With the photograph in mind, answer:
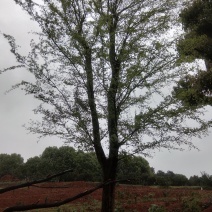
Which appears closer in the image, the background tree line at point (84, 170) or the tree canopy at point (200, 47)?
the tree canopy at point (200, 47)

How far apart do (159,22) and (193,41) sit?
1148mm

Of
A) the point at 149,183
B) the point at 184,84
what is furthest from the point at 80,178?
the point at 184,84

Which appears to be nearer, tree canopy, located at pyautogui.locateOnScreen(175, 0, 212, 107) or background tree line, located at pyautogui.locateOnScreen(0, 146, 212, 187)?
tree canopy, located at pyautogui.locateOnScreen(175, 0, 212, 107)

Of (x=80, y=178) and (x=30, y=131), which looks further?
(x=80, y=178)

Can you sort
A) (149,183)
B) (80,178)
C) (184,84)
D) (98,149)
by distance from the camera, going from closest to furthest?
(98,149), (184,84), (149,183), (80,178)

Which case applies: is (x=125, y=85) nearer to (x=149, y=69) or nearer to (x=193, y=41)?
(x=149, y=69)

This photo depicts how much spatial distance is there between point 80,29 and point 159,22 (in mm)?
2355

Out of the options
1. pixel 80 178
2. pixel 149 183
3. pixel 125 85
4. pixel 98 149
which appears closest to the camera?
pixel 125 85

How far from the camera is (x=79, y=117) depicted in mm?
8039

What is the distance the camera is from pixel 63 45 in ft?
27.7

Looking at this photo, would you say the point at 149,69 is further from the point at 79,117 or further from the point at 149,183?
the point at 149,183

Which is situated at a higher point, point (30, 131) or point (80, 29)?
point (80, 29)

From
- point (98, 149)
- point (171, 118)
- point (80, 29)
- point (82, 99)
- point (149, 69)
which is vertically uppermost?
point (80, 29)

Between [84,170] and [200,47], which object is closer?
[200,47]
